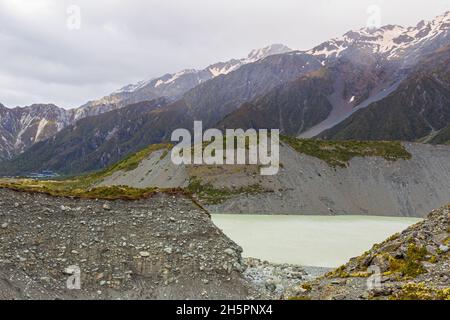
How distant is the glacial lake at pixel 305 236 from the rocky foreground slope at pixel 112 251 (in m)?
14.3

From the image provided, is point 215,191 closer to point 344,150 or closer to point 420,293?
point 344,150

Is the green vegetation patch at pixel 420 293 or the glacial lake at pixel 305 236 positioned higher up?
the glacial lake at pixel 305 236

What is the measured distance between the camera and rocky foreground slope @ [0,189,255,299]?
23.5 metres

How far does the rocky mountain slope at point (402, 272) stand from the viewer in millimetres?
15516

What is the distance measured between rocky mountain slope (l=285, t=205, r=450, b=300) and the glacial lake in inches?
725

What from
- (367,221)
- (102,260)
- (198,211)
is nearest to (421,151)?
(367,221)

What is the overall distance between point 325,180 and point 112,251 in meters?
73.5

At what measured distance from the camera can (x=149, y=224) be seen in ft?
93.1

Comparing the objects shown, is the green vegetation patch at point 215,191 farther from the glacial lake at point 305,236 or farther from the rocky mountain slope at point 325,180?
the glacial lake at point 305,236

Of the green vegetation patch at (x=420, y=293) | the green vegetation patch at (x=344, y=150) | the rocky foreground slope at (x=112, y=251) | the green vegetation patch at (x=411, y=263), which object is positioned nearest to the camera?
the green vegetation patch at (x=420, y=293)

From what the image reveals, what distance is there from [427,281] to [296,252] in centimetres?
2839

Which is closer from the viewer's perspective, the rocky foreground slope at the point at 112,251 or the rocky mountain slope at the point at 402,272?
the rocky mountain slope at the point at 402,272

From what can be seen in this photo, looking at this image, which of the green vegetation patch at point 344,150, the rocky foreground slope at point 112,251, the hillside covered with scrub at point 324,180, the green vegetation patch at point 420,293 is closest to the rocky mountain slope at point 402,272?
the green vegetation patch at point 420,293
